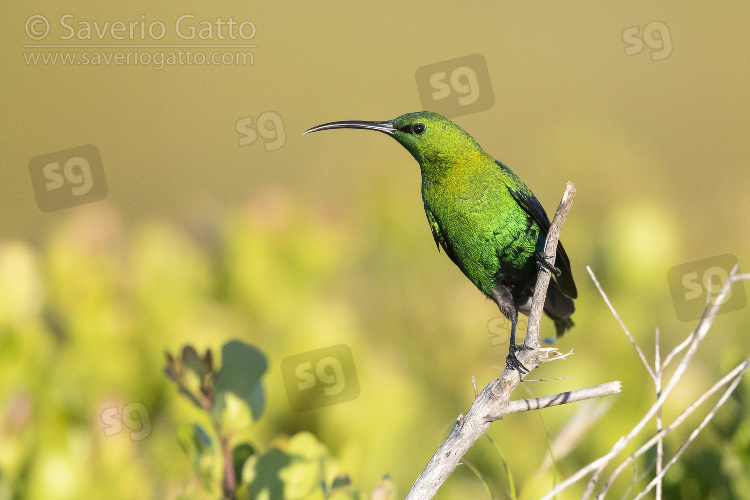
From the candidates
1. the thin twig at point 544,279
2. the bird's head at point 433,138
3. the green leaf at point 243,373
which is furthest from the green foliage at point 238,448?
the bird's head at point 433,138

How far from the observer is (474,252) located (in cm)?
114

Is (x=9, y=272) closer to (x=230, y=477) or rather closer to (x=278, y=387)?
(x=278, y=387)

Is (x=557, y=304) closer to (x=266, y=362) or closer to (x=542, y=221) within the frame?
(x=542, y=221)

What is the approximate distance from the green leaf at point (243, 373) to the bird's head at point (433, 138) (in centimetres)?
41

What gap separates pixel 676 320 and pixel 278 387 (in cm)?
93

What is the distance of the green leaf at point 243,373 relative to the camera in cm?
93

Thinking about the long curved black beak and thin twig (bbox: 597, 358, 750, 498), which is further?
the long curved black beak

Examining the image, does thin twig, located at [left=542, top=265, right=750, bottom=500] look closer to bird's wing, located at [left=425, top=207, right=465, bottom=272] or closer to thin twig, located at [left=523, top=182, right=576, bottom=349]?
thin twig, located at [left=523, top=182, right=576, bottom=349]

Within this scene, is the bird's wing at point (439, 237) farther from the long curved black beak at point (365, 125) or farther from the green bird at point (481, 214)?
the long curved black beak at point (365, 125)

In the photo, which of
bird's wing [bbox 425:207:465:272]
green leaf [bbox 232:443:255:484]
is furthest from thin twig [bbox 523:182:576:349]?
green leaf [bbox 232:443:255:484]

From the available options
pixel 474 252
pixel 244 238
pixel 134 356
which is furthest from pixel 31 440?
pixel 474 252

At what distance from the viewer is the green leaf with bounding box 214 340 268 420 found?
93cm

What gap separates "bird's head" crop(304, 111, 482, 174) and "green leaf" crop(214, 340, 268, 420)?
1.36 feet

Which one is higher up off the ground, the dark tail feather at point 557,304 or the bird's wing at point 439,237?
the bird's wing at point 439,237
